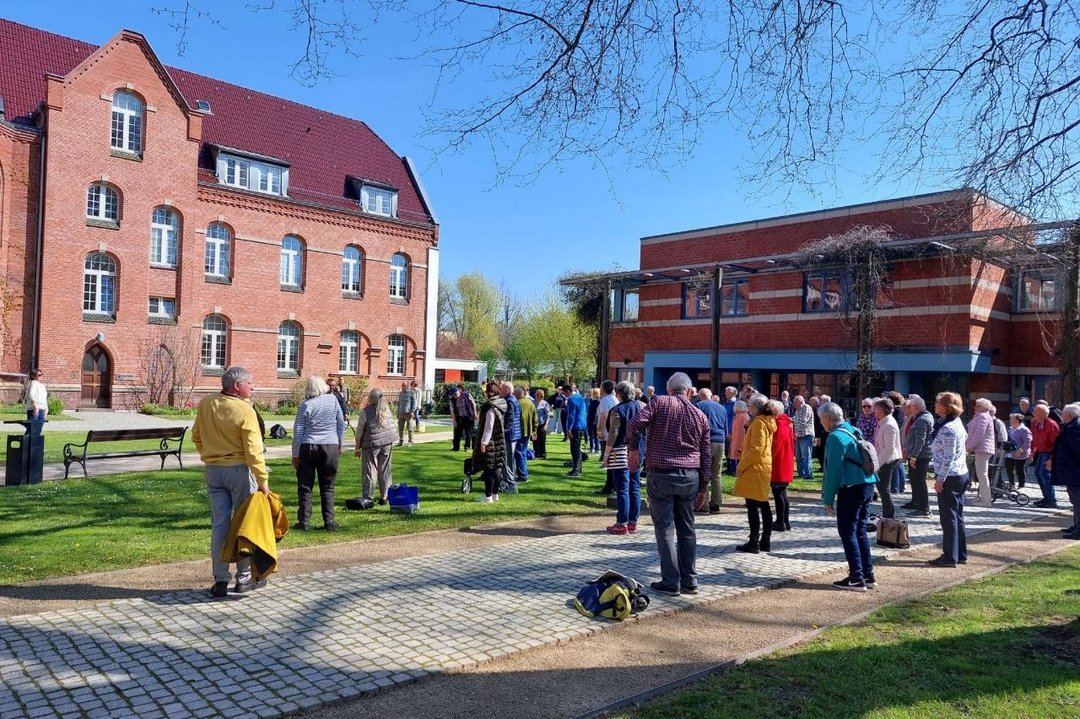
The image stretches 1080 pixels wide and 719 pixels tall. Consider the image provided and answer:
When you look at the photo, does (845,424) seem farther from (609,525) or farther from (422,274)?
(422,274)

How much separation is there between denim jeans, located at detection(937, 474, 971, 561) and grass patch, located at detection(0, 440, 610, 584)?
4554mm

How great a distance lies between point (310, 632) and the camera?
5.62 m

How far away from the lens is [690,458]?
22.4ft

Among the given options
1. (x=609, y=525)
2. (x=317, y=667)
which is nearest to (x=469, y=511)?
(x=609, y=525)

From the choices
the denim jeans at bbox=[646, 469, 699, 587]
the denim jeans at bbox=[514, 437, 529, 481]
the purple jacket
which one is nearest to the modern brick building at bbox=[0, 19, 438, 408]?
the denim jeans at bbox=[514, 437, 529, 481]

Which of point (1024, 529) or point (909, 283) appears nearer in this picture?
point (1024, 529)

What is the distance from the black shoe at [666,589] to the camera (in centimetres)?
689

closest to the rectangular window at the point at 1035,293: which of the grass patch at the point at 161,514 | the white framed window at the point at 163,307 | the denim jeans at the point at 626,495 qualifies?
the grass patch at the point at 161,514

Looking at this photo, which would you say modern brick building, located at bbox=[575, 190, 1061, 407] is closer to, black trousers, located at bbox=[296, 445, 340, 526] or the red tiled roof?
the red tiled roof

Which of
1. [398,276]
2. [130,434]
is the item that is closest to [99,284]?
[398,276]

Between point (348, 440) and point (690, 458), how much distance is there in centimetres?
1575

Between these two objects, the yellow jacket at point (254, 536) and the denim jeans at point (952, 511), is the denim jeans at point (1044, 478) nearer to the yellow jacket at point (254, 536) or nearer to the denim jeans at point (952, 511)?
the denim jeans at point (952, 511)

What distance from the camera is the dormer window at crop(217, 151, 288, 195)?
32.5m

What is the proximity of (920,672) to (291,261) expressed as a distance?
108ft
